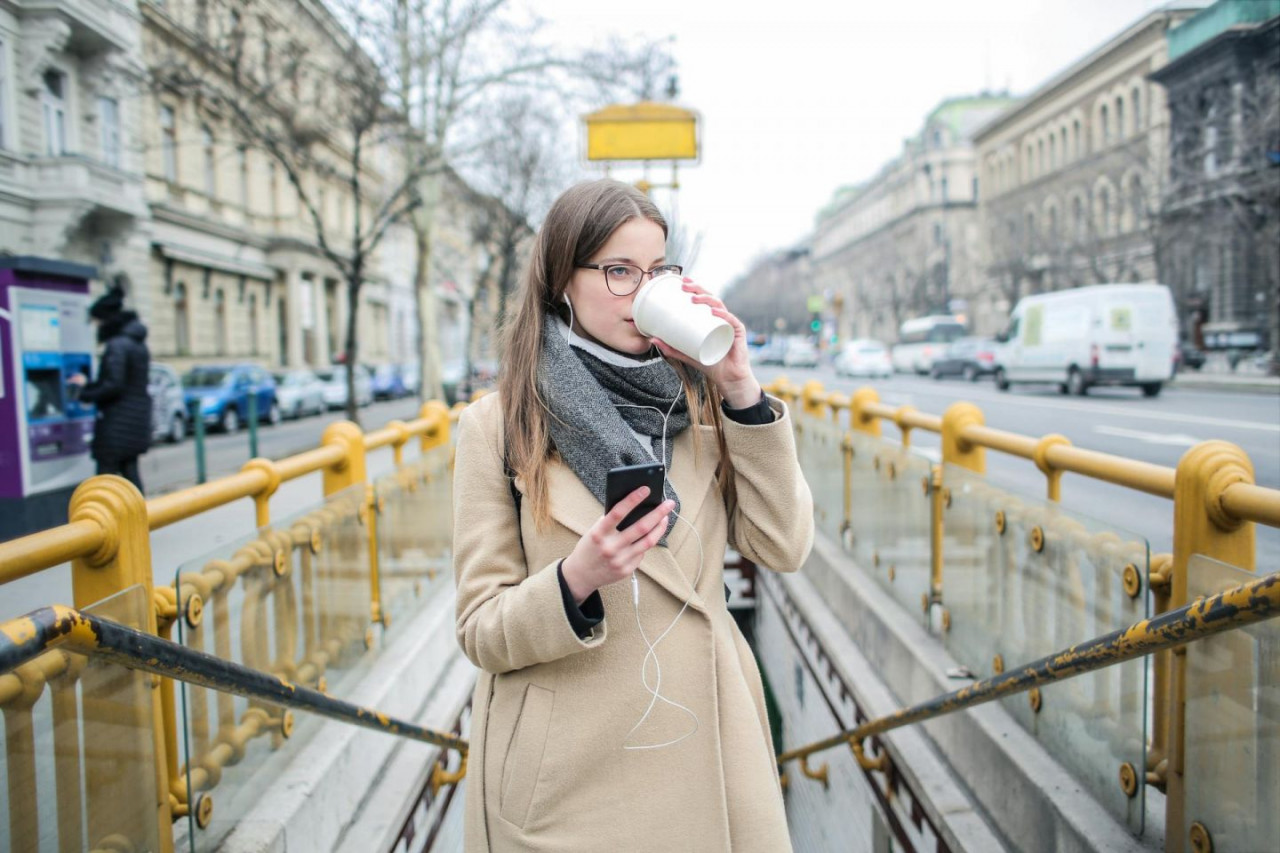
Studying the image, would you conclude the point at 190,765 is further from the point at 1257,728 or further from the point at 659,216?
the point at 1257,728

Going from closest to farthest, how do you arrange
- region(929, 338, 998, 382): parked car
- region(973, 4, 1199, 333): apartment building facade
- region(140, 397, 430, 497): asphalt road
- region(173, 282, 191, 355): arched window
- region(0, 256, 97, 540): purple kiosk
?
region(973, 4, 1199, 333): apartment building facade
region(0, 256, 97, 540): purple kiosk
region(140, 397, 430, 497): asphalt road
region(173, 282, 191, 355): arched window
region(929, 338, 998, 382): parked car

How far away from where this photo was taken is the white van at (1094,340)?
8.34m

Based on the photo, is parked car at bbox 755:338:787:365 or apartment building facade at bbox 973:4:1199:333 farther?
parked car at bbox 755:338:787:365

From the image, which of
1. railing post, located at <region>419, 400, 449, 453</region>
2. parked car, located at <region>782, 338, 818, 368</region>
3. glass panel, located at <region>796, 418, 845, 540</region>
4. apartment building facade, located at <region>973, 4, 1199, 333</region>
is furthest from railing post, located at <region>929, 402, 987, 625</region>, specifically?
parked car, located at <region>782, 338, 818, 368</region>

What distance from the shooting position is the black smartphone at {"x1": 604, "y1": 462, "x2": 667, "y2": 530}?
4.05 ft

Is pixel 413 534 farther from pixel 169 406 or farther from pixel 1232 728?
pixel 169 406

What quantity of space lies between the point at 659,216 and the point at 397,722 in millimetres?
2056

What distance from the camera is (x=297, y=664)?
11.1 ft

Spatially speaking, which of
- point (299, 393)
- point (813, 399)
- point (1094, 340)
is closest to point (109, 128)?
point (813, 399)

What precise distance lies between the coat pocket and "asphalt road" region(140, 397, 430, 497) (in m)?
7.95

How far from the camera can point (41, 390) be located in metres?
5.88

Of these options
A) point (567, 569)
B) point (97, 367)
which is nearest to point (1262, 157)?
point (567, 569)

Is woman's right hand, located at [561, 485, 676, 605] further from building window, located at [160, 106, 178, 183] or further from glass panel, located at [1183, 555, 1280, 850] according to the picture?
building window, located at [160, 106, 178, 183]

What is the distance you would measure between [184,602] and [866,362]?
35602 millimetres
